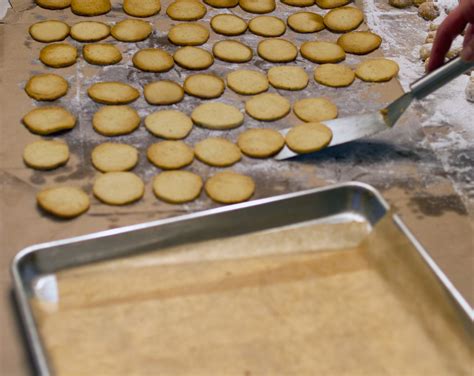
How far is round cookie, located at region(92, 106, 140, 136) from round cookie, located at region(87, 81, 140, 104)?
0.03 metres

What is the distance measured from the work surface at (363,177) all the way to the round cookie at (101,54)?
0.50 feet

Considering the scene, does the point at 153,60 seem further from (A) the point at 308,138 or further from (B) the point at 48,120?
(A) the point at 308,138

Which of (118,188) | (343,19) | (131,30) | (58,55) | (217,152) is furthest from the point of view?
(343,19)

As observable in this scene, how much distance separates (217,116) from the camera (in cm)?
159

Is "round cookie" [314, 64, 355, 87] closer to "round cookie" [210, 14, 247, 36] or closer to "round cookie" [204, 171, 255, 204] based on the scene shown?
"round cookie" [210, 14, 247, 36]

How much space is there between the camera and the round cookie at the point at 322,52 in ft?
5.96

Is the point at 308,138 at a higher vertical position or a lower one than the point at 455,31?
lower

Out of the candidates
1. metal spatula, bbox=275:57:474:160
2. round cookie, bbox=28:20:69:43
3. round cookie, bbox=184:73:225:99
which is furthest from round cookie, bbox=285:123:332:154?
round cookie, bbox=28:20:69:43

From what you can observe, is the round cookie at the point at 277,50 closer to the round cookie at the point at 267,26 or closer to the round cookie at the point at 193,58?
the round cookie at the point at 267,26

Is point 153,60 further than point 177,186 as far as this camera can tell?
Yes

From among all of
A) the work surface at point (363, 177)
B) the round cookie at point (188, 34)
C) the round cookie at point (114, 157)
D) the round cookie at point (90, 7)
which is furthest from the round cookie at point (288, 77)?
the round cookie at point (90, 7)

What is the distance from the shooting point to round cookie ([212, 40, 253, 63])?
1.79 meters

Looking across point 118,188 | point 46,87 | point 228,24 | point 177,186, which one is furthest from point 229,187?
point 228,24

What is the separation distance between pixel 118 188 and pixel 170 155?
154 mm
